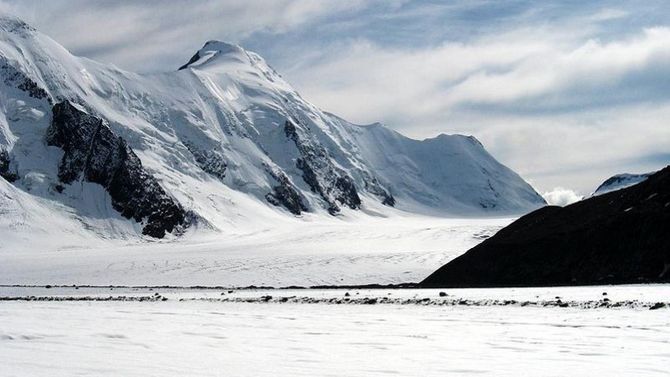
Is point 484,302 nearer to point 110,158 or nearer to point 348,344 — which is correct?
point 348,344

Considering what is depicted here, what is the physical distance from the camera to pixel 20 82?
152750 millimetres

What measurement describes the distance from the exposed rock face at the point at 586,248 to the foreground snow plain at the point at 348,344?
16785 millimetres

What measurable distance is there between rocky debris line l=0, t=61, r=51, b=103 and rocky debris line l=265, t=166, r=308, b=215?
59385 millimetres

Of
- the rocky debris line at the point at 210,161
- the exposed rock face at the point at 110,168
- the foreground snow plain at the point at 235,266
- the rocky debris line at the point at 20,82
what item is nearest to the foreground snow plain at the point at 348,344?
the foreground snow plain at the point at 235,266

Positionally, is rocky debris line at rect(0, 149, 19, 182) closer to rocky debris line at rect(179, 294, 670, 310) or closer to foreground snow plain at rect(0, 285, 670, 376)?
rocky debris line at rect(179, 294, 670, 310)

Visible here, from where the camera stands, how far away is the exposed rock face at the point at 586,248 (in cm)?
4122

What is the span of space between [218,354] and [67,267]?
69088 millimetres

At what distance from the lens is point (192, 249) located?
9731 cm

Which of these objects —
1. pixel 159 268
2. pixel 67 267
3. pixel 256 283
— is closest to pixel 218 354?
pixel 256 283

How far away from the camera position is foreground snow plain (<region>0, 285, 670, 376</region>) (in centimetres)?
1205

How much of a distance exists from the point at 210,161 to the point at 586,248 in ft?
461

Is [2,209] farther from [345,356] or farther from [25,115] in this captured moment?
[345,356]

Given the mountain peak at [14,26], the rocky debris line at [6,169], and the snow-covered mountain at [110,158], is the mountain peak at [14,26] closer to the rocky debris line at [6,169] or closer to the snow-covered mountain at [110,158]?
the snow-covered mountain at [110,158]

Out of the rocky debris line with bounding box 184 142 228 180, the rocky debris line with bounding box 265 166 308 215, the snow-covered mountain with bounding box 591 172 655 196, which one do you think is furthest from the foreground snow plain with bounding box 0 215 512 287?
the rocky debris line with bounding box 265 166 308 215
